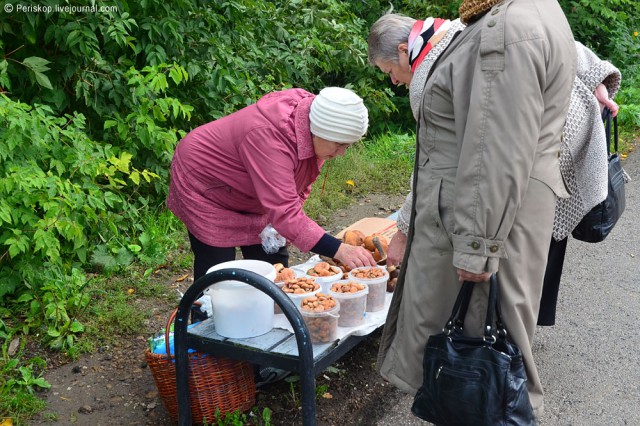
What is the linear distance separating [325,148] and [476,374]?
136cm

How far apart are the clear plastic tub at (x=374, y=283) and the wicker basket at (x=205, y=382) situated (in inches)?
24.3

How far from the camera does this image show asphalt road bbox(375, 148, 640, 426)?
11.6ft

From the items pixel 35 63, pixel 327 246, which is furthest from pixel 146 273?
pixel 327 246

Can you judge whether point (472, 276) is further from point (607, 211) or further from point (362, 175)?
point (362, 175)

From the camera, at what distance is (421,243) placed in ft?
7.84

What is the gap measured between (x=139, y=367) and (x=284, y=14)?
4.17 metres

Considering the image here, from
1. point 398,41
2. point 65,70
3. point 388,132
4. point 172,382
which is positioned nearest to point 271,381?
point 172,382

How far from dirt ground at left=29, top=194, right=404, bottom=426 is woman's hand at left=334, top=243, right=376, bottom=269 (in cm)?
67

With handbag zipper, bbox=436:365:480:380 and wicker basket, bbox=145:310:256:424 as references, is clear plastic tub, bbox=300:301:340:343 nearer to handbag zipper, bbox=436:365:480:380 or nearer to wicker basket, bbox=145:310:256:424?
wicker basket, bbox=145:310:256:424

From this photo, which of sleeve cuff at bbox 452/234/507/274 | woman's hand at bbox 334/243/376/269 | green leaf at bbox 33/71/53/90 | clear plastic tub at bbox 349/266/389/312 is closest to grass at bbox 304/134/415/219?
green leaf at bbox 33/71/53/90

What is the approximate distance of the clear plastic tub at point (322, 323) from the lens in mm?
2836

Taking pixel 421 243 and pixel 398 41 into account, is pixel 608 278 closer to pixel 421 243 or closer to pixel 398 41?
pixel 398 41

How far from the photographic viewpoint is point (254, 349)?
9.09 ft

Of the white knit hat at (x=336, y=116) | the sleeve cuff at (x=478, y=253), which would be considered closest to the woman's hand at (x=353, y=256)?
the white knit hat at (x=336, y=116)
